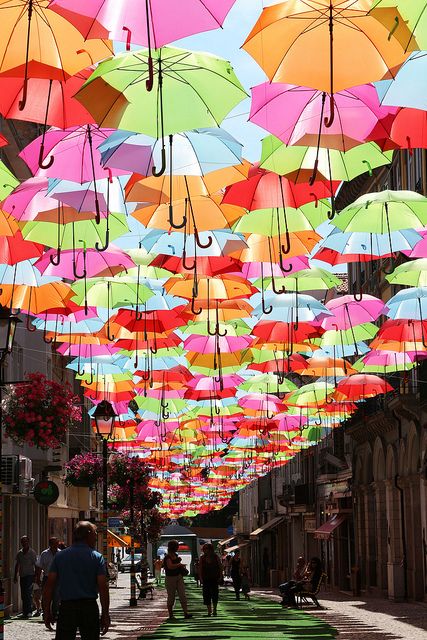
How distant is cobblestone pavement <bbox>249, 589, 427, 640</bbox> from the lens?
22047 mm

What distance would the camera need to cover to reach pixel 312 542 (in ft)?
212

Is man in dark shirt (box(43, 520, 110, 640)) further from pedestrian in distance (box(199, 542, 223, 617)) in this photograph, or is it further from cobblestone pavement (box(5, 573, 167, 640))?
pedestrian in distance (box(199, 542, 223, 617))

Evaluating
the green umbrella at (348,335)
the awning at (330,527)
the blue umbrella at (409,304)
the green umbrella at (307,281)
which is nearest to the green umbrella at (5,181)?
the green umbrella at (307,281)

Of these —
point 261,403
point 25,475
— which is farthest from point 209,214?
point 25,475

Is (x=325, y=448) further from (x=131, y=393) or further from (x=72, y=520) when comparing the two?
(x=131, y=393)

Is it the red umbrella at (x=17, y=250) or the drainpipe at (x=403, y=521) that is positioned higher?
the red umbrella at (x=17, y=250)

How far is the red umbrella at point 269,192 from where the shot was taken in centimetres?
1336

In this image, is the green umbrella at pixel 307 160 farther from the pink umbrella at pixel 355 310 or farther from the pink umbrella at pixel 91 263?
the pink umbrella at pixel 355 310

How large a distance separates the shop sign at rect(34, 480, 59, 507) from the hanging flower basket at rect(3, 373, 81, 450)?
393cm

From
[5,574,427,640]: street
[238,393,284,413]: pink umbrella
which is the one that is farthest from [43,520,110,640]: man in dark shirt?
[238,393,284,413]: pink umbrella

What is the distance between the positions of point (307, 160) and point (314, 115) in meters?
1.60

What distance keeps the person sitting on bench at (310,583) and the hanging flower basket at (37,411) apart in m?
9.14

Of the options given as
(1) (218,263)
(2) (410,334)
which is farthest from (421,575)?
(1) (218,263)

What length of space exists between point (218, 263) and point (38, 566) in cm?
1130
